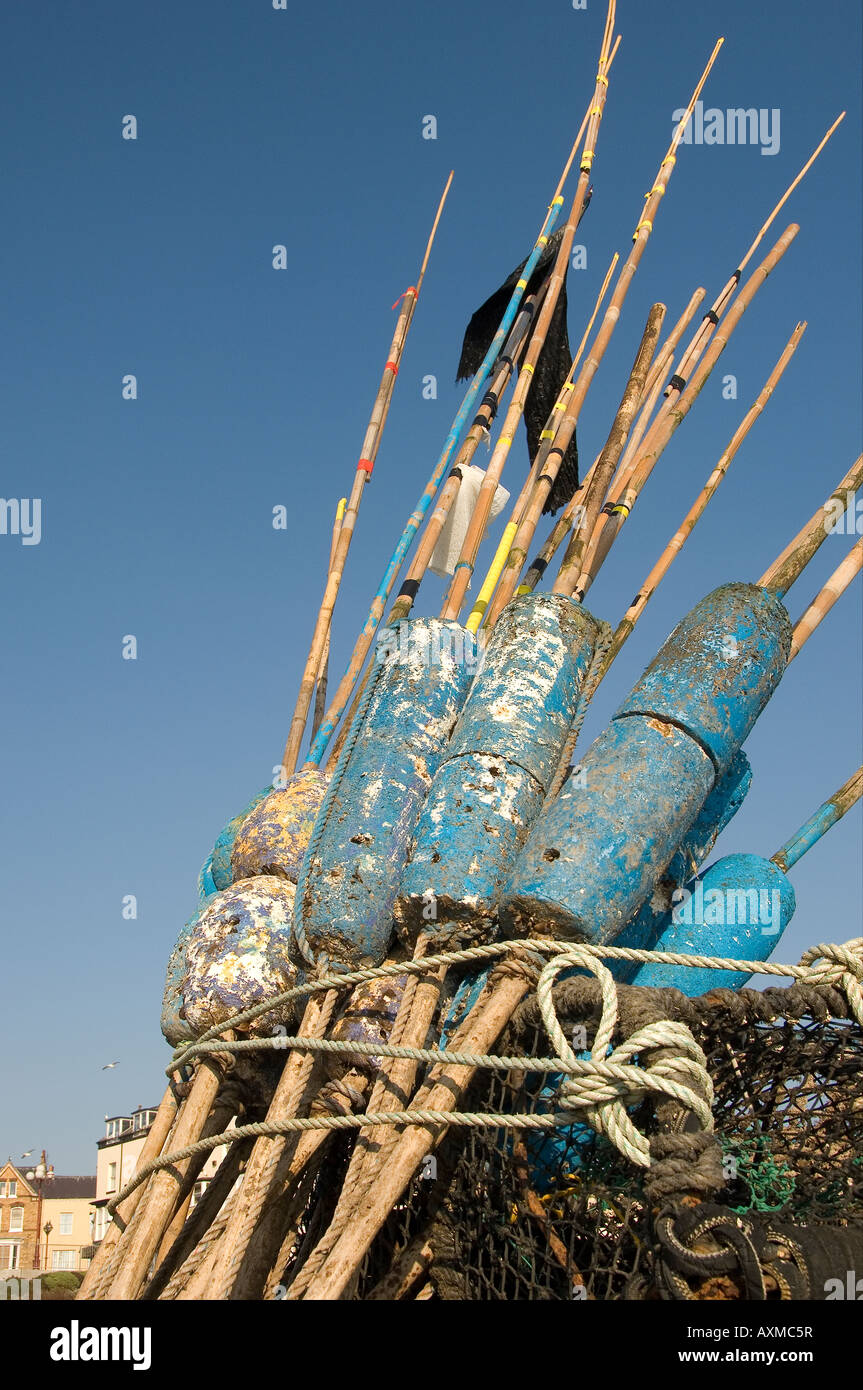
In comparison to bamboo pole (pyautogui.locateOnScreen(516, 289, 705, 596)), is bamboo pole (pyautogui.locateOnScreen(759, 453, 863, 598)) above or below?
below

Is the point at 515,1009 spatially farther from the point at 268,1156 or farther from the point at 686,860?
the point at 686,860

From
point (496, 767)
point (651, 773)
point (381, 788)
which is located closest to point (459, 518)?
point (381, 788)

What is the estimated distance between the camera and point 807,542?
4.89m

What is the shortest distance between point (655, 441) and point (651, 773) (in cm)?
282

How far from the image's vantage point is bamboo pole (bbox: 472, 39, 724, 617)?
5172 millimetres

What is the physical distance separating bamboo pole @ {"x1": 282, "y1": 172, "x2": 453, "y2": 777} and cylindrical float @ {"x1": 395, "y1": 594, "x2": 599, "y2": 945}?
1684 millimetres

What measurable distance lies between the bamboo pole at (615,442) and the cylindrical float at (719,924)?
142 centimetres

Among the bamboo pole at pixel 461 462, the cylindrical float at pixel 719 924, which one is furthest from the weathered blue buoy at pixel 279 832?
the cylindrical float at pixel 719 924

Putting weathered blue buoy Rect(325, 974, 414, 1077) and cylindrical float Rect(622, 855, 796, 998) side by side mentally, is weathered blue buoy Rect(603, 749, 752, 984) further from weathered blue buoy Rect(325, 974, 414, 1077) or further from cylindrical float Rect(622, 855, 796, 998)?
weathered blue buoy Rect(325, 974, 414, 1077)

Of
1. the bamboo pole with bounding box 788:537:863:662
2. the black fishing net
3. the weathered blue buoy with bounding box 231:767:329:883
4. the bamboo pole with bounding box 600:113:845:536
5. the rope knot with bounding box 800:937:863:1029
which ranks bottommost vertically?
the black fishing net

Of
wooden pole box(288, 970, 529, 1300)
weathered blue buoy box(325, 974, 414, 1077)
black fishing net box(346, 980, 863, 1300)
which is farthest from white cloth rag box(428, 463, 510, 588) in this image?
black fishing net box(346, 980, 863, 1300)
